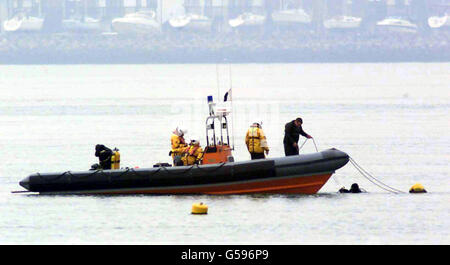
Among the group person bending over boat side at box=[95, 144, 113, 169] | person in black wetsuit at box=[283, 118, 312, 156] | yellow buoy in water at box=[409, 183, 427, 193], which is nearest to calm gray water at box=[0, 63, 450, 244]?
yellow buoy in water at box=[409, 183, 427, 193]

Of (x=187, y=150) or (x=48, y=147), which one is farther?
(x=48, y=147)

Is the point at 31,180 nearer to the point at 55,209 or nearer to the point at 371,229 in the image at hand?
the point at 55,209

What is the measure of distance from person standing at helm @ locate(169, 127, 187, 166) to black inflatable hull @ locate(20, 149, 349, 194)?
0.46 metres

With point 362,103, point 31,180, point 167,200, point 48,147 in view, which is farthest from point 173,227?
point 362,103

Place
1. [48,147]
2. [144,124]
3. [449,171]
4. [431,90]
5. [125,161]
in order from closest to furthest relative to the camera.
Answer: [449,171]
[125,161]
[48,147]
[144,124]
[431,90]

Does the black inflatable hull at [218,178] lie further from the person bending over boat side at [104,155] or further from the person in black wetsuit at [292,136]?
the person in black wetsuit at [292,136]

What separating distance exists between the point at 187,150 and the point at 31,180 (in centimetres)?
392

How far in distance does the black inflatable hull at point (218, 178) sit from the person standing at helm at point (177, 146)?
46cm

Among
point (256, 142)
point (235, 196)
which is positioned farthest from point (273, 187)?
point (256, 142)

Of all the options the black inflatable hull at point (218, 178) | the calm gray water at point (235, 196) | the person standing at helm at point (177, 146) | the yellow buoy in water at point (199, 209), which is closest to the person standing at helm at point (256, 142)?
Result: the black inflatable hull at point (218, 178)

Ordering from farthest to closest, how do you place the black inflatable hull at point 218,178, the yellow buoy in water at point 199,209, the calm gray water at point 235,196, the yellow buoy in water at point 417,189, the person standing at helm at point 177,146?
the yellow buoy in water at point 417,189, the person standing at helm at point 177,146, the black inflatable hull at point 218,178, the yellow buoy in water at point 199,209, the calm gray water at point 235,196

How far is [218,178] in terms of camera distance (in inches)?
1261

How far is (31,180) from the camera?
3356 centimetres

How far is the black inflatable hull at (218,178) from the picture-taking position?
3175cm
